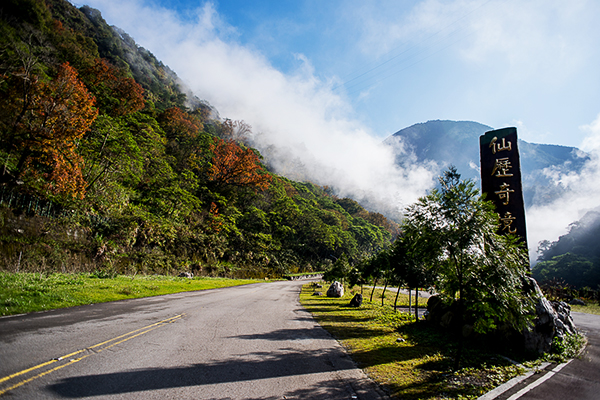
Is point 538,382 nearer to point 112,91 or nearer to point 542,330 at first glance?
point 542,330

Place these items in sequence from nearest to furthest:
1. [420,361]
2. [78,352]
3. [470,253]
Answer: [78,352] → [470,253] → [420,361]

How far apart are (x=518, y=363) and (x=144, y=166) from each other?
44039 millimetres

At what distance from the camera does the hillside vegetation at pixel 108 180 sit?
2002 cm

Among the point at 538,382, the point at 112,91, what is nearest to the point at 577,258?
the point at 538,382

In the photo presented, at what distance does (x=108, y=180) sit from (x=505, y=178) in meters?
35.9

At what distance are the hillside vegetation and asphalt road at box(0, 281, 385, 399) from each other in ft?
50.4

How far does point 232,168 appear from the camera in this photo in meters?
56.8

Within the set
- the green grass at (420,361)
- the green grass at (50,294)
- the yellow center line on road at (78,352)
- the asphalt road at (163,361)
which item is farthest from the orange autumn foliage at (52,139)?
the green grass at (420,361)

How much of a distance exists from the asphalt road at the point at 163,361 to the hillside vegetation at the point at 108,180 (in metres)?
15.4

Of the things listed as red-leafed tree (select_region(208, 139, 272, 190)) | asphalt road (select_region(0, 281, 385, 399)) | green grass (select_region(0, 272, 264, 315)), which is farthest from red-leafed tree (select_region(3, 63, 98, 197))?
red-leafed tree (select_region(208, 139, 272, 190))

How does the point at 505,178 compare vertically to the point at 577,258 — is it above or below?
above

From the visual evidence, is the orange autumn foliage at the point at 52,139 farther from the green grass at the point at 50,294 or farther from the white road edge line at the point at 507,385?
the white road edge line at the point at 507,385

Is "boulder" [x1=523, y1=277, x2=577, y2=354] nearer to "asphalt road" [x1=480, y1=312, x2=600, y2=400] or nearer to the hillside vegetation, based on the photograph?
"asphalt road" [x1=480, y1=312, x2=600, y2=400]

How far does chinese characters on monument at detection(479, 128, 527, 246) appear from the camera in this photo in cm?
1112
